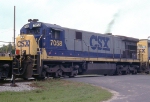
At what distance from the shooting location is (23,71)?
18.2 m

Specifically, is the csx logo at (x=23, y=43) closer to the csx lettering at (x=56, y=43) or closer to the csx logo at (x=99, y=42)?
the csx lettering at (x=56, y=43)

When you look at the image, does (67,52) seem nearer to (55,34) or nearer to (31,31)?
(55,34)

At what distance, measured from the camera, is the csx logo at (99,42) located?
25781mm

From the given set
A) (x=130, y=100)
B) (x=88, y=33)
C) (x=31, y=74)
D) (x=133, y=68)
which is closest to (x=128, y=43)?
(x=133, y=68)

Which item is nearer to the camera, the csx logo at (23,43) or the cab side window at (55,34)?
the csx logo at (23,43)

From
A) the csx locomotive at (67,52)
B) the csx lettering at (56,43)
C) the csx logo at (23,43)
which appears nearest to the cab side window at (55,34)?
the csx locomotive at (67,52)

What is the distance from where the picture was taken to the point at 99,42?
26578 millimetres

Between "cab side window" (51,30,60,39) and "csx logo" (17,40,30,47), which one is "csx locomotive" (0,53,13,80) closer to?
"csx logo" (17,40,30,47)

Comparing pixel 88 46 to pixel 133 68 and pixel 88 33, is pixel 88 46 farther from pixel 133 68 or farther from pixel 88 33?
pixel 133 68

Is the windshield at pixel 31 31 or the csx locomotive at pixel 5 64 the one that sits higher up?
the windshield at pixel 31 31

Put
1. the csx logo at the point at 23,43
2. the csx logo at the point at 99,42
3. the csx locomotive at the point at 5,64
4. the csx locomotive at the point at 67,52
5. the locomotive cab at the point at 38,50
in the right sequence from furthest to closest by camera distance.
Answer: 1. the csx logo at the point at 99,42
2. the csx logo at the point at 23,43
3. the csx locomotive at the point at 67,52
4. the locomotive cab at the point at 38,50
5. the csx locomotive at the point at 5,64

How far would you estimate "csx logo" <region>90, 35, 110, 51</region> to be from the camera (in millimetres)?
25781

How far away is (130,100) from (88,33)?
14503 mm

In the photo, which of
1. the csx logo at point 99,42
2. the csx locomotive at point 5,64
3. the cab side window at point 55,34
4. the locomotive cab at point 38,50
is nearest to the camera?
the csx locomotive at point 5,64
